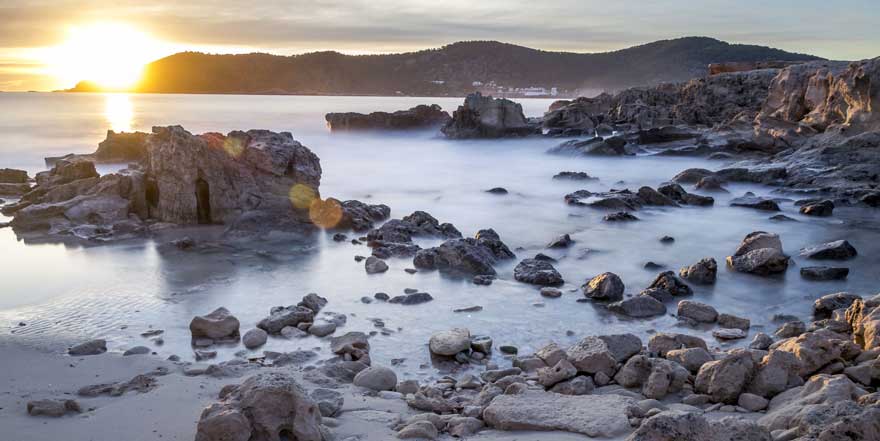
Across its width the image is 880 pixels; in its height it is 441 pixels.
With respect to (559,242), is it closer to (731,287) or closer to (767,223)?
(731,287)

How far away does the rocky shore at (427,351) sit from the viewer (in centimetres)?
453

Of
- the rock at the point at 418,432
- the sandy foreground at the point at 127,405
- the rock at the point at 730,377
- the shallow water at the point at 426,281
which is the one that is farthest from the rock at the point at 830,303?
the rock at the point at 418,432

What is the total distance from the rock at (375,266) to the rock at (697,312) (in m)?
4.17

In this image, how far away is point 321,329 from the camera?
7.46 meters

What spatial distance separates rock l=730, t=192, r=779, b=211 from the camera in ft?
52.6

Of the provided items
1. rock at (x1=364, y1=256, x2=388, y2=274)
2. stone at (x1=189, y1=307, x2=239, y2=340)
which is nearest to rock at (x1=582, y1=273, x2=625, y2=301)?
rock at (x1=364, y1=256, x2=388, y2=274)

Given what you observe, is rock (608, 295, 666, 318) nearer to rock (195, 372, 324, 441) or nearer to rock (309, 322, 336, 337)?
rock (309, 322, 336, 337)

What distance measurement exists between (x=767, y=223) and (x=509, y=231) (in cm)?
540

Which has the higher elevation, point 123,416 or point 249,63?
point 249,63

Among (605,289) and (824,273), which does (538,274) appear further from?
(824,273)

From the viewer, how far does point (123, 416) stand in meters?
4.82

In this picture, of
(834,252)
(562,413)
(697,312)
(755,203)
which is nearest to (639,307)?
(697,312)

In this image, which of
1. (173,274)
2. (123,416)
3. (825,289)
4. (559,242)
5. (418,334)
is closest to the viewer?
(123,416)

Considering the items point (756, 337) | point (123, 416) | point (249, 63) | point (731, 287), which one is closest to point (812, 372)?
point (756, 337)
